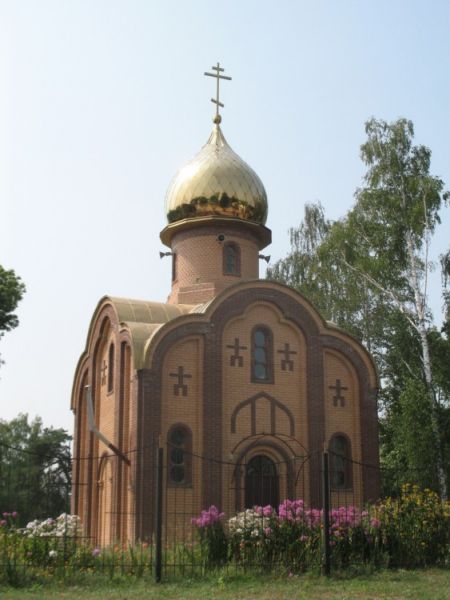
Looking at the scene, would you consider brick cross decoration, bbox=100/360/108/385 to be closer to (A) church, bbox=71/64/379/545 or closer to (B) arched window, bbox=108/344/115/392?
(A) church, bbox=71/64/379/545

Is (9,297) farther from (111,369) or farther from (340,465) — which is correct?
(340,465)

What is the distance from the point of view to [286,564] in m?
10.2

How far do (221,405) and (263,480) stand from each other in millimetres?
1690

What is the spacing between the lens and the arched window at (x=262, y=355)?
16297 millimetres

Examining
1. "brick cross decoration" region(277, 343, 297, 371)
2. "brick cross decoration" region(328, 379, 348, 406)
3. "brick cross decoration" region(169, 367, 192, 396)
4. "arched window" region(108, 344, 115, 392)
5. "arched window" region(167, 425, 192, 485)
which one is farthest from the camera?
"arched window" region(108, 344, 115, 392)

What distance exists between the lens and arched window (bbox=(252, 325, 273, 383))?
16.3 m

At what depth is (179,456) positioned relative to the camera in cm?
1521

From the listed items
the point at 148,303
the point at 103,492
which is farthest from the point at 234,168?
the point at 103,492

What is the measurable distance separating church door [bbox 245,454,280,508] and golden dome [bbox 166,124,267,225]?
238 inches

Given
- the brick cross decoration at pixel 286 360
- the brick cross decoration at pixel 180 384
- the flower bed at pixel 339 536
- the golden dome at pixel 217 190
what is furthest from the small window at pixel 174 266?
the flower bed at pixel 339 536

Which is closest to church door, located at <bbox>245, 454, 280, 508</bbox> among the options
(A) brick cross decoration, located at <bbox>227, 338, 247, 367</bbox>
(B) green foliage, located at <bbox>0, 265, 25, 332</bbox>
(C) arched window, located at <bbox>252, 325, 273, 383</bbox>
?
(C) arched window, located at <bbox>252, 325, 273, 383</bbox>

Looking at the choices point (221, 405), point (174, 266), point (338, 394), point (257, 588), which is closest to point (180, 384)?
point (221, 405)

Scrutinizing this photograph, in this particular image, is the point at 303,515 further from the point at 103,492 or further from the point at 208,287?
the point at 208,287

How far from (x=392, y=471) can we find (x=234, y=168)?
922cm
